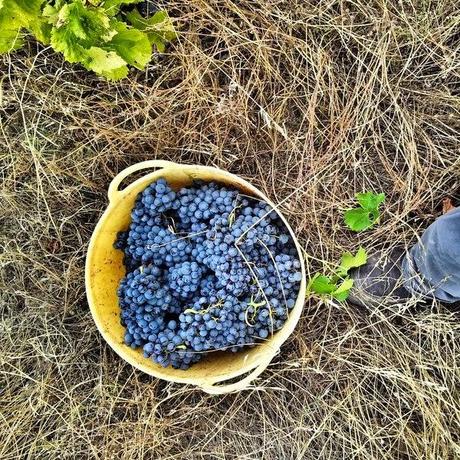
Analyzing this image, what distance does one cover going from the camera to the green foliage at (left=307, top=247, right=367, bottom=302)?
1.34 m

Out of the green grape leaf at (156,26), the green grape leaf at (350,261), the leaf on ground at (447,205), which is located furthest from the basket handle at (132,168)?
the leaf on ground at (447,205)

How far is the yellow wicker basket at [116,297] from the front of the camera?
129 centimetres

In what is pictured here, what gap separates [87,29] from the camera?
1.21 m

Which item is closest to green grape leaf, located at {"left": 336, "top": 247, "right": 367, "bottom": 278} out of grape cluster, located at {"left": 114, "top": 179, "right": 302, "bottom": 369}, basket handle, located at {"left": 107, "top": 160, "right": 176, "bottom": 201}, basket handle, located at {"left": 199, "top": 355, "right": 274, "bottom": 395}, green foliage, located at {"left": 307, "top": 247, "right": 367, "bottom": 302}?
green foliage, located at {"left": 307, "top": 247, "right": 367, "bottom": 302}

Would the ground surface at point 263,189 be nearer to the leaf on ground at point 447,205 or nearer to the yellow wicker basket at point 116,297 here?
the leaf on ground at point 447,205

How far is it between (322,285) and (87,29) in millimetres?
697

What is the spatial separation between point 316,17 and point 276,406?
0.90 meters

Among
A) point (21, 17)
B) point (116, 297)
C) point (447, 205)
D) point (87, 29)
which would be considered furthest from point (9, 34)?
point (447, 205)

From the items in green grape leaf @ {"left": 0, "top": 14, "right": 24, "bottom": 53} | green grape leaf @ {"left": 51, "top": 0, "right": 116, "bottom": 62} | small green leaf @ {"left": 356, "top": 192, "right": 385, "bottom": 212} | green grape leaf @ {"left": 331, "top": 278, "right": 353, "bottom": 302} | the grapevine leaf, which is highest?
green grape leaf @ {"left": 51, "top": 0, "right": 116, "bottom": 62}

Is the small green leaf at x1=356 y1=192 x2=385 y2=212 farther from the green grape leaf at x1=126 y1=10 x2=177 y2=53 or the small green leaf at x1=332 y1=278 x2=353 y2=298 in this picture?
the green grape leaf at x1=126 y1=10 x2=177 y2=53

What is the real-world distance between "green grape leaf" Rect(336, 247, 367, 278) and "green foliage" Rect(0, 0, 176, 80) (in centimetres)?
60

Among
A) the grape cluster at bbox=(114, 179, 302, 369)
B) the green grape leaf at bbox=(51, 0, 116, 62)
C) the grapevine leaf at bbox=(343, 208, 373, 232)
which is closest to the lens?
the green grape leaf at bbox=(51, 0, 116, 62)

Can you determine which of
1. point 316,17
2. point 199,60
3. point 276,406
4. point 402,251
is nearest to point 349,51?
point 316,17

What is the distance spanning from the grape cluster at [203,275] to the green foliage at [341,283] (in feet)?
0.22
